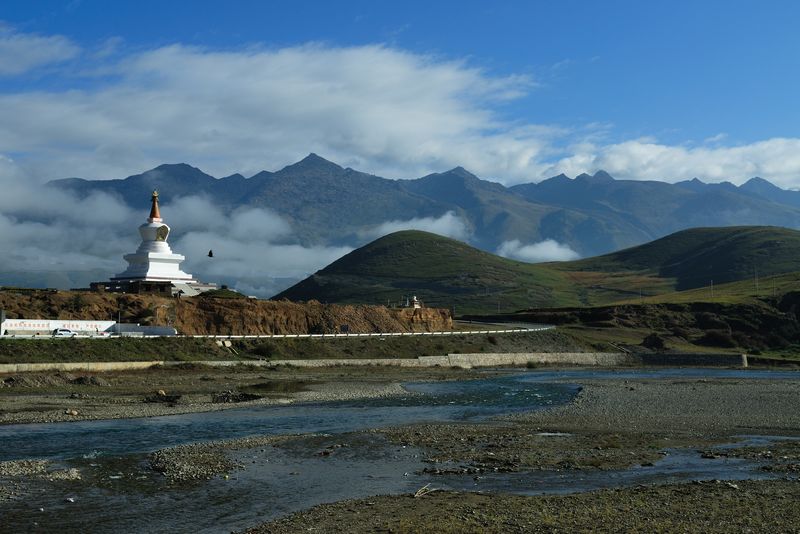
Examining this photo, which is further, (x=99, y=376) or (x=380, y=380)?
(x=380, y=380)

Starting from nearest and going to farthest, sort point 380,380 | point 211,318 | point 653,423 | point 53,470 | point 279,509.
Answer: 1. point 279,509
2. point 53,470
3. point 653,423
4. point 380,380
5. point 211,318

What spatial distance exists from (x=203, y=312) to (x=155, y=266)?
1584 centimetres

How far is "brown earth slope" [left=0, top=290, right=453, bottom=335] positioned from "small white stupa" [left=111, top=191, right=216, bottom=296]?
34.1ft

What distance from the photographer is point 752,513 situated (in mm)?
22859

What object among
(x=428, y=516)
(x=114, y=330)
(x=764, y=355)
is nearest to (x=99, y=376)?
(x=114, y=330)

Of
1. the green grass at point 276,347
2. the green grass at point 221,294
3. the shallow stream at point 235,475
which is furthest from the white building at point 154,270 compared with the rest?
the shallow stream at point 235,475

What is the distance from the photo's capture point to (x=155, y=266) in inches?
4055

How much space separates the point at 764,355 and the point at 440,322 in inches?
1939

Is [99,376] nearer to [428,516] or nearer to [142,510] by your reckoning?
[142,510]

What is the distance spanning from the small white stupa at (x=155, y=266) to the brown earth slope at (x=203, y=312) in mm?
10394

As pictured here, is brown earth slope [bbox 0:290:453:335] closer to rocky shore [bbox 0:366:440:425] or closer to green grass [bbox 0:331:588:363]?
green grass [bbox 0:331:588:363]

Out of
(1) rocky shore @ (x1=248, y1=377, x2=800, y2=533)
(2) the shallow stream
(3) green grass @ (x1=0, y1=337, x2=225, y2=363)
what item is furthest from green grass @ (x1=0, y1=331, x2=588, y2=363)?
(1) rocky shore @ (x1=248, y1=377, x2=800, y2=533)

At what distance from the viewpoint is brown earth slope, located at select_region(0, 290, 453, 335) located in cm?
8000

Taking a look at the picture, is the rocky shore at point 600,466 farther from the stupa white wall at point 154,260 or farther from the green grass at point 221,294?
the stupa white wall at point 154,260
